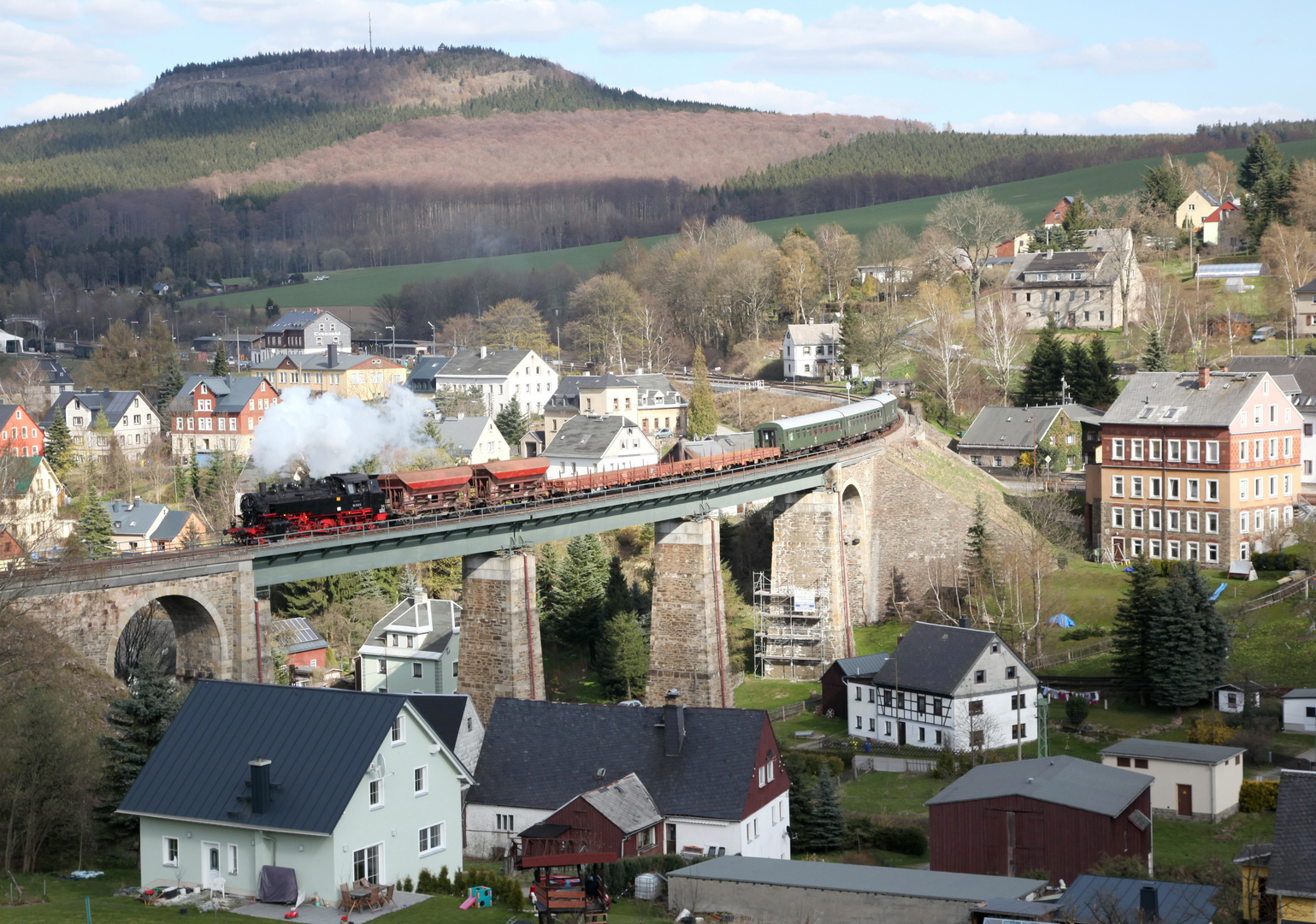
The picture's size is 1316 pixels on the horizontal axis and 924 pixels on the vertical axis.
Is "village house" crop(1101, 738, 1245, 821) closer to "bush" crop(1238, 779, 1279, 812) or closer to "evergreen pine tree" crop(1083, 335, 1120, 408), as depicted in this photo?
"bush" crop(1238, 779, 1279, 812)

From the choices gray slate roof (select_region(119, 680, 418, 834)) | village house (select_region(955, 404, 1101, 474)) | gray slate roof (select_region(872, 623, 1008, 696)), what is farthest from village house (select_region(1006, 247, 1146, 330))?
gray slate roof (select_region(119, 680, 418, 834))

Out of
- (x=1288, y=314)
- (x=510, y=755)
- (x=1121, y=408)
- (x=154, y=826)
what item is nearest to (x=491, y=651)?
(x=510, y=755)

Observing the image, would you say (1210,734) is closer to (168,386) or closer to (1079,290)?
(1079,290)

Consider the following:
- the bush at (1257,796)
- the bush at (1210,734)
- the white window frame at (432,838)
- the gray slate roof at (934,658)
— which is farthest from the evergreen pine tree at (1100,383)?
the white window frame at (432,838)

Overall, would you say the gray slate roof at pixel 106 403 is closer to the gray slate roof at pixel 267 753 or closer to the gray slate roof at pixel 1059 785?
the gray slate roof at pixel 267 753

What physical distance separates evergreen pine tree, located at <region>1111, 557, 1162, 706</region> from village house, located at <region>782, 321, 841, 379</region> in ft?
198

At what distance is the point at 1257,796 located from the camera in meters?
45.3

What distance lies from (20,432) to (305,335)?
191 ft

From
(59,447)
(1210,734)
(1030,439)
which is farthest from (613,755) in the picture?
(59,447)

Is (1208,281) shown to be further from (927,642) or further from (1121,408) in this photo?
(927,642)

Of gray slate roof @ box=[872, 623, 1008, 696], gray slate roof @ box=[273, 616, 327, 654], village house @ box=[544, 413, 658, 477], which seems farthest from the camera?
village house @ box=[544, 413, 658, 477]

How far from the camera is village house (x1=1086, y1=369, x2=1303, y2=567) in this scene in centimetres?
7219

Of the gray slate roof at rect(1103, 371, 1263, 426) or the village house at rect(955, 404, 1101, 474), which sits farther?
the village house at rect(955, 404, 1101, 474)

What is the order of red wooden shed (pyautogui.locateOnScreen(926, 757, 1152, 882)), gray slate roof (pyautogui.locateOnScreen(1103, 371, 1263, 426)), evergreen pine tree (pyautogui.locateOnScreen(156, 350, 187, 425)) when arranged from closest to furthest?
red wooden shed (pyautogui.locateOnScreen(926, 757, 1152, 882)) < gray slate roof (pyautogui.locateOnScreen(1103, 371, 1263, 426)) < evergreen pine tree (pyautogui.locateOnScreen(156, 350, 187, 425))
